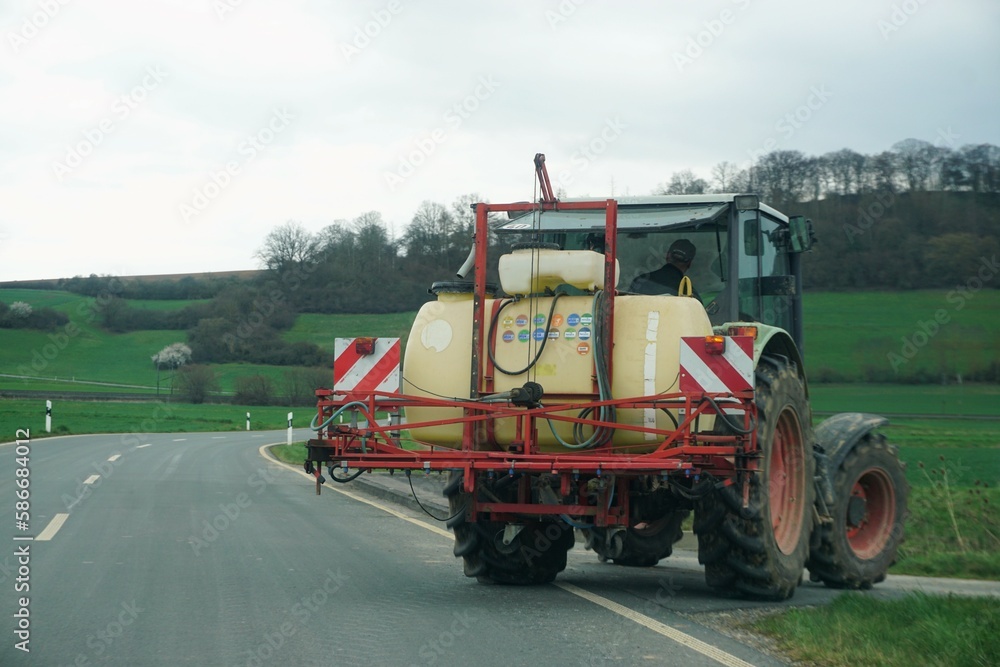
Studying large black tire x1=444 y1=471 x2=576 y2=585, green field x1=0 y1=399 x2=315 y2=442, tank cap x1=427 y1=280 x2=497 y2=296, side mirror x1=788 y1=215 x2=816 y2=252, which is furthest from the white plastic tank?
green field x1=0 y1=399 x2=315 y2=442

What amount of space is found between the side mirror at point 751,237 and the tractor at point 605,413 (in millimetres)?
100

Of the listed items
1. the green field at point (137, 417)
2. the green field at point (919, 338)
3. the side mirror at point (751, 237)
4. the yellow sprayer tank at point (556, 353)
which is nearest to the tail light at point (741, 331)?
the yellow sprayer tank at point (556, 353)

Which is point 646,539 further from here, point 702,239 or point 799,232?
point 799,232

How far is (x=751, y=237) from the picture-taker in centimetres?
802

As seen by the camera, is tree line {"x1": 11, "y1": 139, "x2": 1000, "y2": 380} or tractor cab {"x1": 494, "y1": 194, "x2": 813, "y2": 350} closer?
tractor cab {"x1": 494, "y1": 194, "x2": 813, "y2": 350}

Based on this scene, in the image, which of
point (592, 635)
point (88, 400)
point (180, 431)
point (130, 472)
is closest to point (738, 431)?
Result: point (592, 635)

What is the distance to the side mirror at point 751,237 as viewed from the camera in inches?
311

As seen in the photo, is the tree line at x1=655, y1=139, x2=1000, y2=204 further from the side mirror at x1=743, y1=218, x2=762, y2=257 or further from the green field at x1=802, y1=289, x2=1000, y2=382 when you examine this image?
the side mirror at x1=743, y1=218, x2=762, y2=257

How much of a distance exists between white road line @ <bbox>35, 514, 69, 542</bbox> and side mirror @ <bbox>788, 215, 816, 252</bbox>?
7339 millimetres

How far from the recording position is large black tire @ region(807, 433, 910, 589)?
25.6 ft

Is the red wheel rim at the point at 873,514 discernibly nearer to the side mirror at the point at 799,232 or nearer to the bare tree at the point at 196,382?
the side mirror at the point at 799,232

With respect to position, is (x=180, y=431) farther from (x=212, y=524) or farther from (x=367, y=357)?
(x=367, y=357)

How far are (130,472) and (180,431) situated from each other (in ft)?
77.4

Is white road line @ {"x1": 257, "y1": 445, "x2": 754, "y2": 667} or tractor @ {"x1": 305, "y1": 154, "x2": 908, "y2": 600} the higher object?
tractor @ {"x1": 305, "y1": 154, "x2": 908, "y2": 600}
